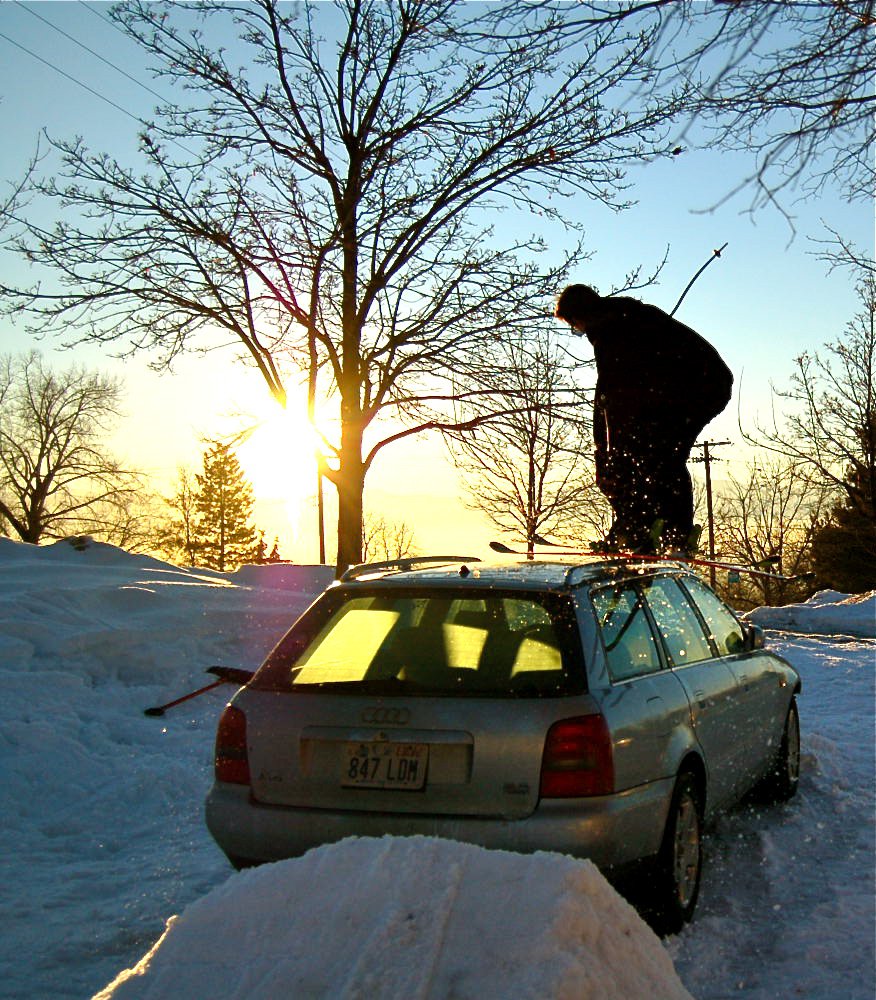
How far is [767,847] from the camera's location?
17.0 ft

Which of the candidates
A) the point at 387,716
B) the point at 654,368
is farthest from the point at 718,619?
the point at 387,716

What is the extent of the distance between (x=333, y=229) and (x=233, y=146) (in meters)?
2.16

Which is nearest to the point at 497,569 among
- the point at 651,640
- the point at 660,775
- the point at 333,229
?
the point at 651,640

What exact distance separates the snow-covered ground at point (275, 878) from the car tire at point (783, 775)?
110 mm

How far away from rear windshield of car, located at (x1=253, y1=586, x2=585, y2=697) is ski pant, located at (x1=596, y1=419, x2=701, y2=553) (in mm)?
3044

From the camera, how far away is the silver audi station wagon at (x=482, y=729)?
371 centimetres

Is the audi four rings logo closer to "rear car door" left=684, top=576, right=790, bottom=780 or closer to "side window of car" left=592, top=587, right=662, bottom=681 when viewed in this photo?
"side window of car" left=592, top=587, right=662, bottom=681

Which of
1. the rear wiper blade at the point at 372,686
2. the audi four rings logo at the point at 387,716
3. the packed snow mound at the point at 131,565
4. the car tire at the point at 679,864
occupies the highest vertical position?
the packed snow mound at the point at 131,565

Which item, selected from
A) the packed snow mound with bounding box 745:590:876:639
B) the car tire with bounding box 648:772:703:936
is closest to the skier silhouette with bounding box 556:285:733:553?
the car tire with bounding box 648:772:703:936

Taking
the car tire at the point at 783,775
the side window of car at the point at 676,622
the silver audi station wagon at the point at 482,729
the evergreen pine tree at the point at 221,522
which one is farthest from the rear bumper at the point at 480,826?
the evergreen pine tree at the point at 221,522

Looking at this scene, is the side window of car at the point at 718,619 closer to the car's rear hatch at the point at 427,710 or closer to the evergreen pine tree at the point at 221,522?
the car's rear hatch at the point at 427,710

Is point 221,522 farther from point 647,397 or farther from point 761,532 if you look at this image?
point 647,397

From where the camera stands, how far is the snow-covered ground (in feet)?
6.91

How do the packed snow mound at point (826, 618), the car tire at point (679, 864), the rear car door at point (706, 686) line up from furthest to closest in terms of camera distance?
the packed snow mound at point (826, 618) → the rear car door at point (706, 686) → the car tire at point (679, 864)
